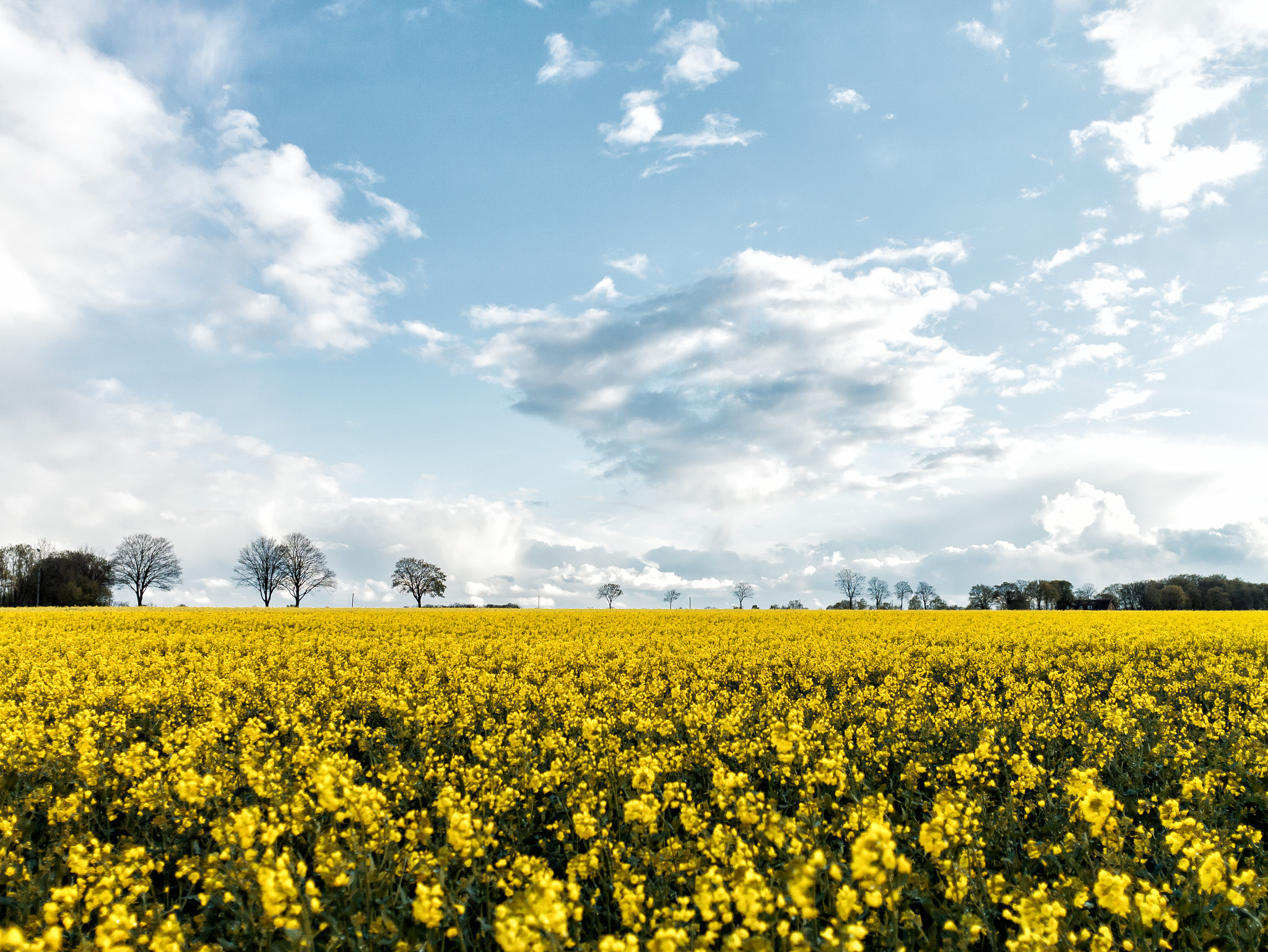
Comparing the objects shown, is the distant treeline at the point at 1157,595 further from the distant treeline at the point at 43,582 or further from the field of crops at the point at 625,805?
the distant treeline at the point at 43,582

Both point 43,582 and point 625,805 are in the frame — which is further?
point 43,582

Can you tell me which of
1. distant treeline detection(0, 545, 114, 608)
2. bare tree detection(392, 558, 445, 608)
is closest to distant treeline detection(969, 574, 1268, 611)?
bare tree detection(392, 558, 445, 608)

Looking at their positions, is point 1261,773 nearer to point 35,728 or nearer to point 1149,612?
point 35,728

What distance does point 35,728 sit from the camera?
873cm

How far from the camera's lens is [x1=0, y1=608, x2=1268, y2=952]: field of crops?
418 centimetres

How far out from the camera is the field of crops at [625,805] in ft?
13.7

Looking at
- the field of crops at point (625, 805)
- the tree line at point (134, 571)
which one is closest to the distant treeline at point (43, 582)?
the tree line at point (134, 571)

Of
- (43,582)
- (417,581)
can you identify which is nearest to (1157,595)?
(417,581)

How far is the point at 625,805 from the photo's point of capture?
5.07 meters

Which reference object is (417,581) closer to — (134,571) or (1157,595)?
(134,571)

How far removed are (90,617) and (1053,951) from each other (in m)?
40.8

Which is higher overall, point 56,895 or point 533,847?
point 56,895

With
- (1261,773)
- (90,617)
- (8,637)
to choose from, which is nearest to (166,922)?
(1261,773)

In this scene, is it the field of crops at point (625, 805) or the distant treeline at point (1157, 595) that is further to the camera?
the distant treeline at point (1157, 595)
